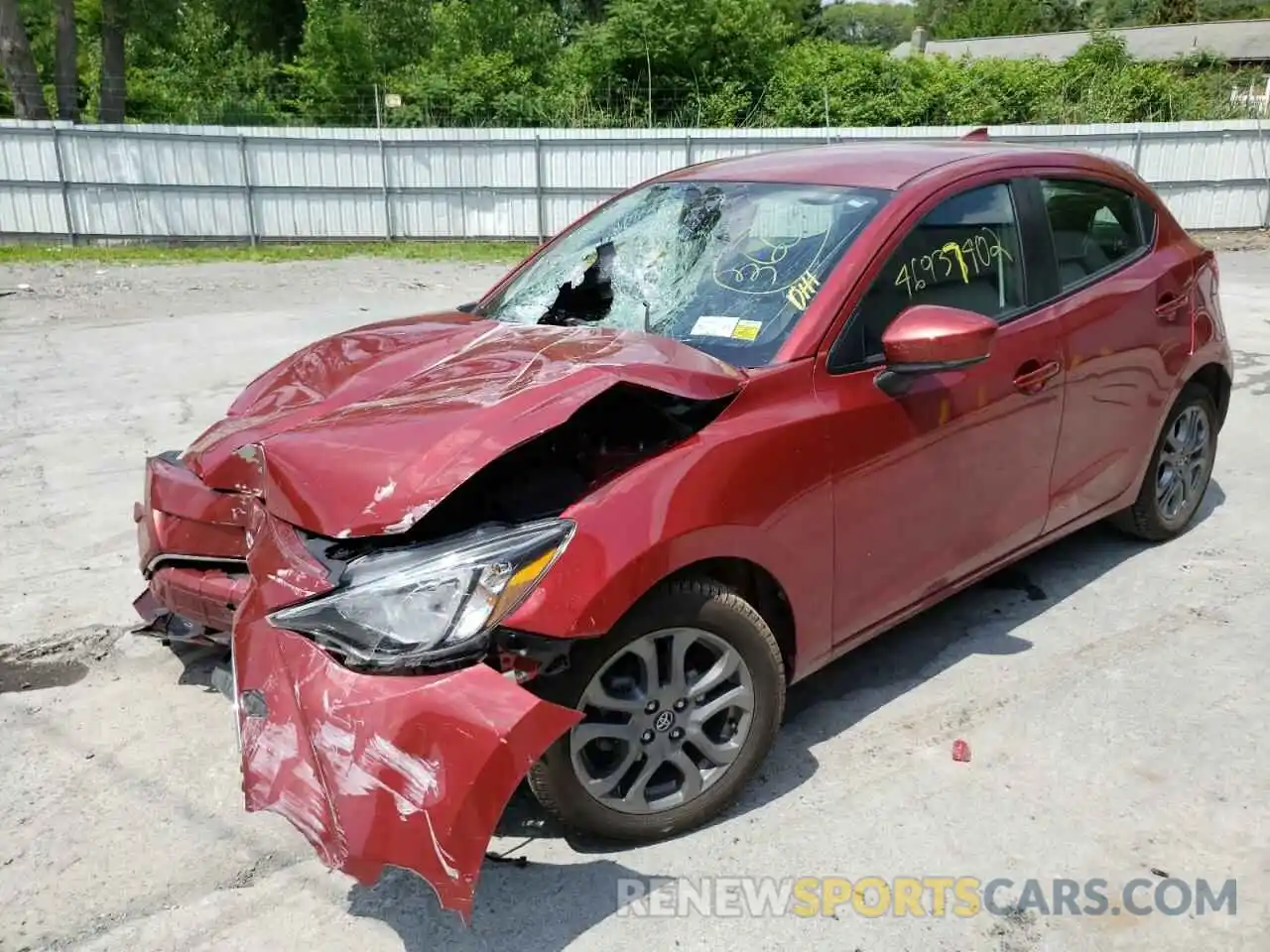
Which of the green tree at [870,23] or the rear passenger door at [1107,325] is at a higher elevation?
the green tree at [870,23]

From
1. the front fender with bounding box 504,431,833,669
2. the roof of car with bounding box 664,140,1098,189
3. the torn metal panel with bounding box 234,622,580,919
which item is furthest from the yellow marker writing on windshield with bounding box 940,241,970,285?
the torn metal panel with bounding box 234,622,580,919

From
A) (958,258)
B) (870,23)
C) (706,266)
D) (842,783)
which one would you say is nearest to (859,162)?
(958,258)

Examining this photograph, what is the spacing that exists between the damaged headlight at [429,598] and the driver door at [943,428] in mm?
1056

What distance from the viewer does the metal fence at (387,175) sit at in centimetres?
1803

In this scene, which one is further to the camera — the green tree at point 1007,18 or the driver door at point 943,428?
the green tree at point 1007,18

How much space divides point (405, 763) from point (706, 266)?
1980 millimetres

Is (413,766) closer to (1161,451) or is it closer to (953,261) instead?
(953,261)

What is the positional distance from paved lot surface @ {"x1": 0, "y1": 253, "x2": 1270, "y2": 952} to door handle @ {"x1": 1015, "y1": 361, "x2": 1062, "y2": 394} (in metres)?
0.99

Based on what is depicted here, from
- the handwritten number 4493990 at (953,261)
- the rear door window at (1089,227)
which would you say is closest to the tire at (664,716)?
the handwritten number 4493990 at (953,261)

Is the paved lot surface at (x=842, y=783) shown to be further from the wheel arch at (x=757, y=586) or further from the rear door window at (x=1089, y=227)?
the rear door window at (x=1089, y=227)

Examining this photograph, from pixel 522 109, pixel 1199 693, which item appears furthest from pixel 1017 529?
pixel 522 109

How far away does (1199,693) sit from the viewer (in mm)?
3598

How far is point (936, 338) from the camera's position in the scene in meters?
3.02

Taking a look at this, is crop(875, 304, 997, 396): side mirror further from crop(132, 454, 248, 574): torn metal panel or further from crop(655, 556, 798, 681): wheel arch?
crop(132, 454, 248, 574): torn metal panel
